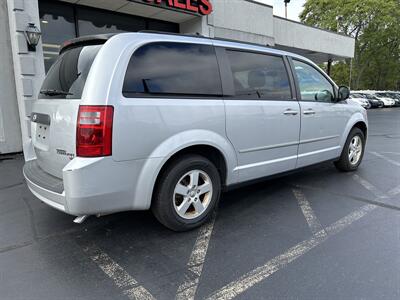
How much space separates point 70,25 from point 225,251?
25.9 feet

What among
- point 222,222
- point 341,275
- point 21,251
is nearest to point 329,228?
point 341,275

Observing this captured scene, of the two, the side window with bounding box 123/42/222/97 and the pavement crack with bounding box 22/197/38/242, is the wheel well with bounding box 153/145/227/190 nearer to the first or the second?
the side window with bounding box 123/42/222/97

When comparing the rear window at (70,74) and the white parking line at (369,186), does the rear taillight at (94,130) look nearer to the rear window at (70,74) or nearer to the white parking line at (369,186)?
the rear window at (70,74)

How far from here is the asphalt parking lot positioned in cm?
239

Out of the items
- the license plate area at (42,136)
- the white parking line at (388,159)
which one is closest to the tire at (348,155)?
the white parking line at (388,159)

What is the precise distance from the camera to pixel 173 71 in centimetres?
311

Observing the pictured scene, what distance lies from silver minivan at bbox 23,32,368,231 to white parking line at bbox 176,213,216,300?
0.15 metres

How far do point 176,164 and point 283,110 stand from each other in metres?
1.65

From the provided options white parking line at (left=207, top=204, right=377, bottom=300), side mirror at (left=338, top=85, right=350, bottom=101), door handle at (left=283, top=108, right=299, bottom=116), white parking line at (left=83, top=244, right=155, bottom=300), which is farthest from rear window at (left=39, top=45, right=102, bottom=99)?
side mirror at (left=338, top=85, right=350, bottom=101)

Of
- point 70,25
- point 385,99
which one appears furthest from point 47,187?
point 385,99

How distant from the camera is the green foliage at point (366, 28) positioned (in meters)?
34.0

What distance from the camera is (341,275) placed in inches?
99.7

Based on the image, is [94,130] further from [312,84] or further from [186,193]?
[312,84]

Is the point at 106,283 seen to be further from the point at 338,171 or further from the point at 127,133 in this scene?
the point at 338,171
